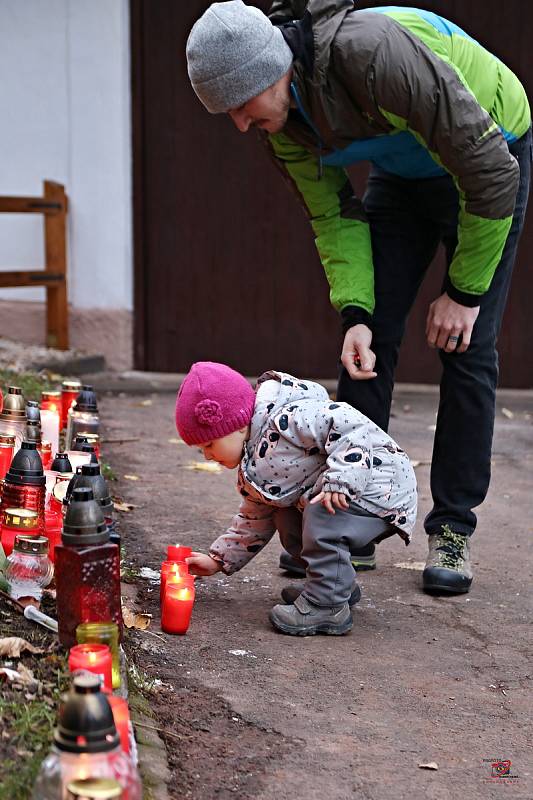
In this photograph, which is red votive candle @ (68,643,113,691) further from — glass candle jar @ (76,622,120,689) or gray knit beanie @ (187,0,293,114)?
gray knit beanie @ (187,0,293,114)

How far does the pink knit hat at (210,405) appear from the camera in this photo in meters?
2.60

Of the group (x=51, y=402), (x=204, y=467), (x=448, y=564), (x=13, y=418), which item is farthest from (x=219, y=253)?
(x=448, y=564)

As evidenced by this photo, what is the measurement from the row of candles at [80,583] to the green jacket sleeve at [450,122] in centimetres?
112

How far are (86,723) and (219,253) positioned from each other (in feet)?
18.5

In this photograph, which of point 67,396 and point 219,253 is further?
point 219,253

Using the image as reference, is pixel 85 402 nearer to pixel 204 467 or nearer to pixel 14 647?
pixel 204 467

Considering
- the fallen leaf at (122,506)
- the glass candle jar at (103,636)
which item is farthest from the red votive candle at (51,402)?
the glass candle jar at (103,636)

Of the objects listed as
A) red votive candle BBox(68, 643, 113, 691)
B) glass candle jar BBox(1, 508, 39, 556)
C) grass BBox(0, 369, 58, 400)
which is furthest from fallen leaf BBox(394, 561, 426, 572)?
grass BBox(0, 369, 58, 400)

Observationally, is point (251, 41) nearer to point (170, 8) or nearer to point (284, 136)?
point (284, 136)

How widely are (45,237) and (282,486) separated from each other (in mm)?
4733

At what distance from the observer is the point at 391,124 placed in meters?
2.72

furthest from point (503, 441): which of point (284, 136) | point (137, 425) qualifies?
point (284, 136)

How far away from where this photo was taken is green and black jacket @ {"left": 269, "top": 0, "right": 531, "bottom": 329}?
2.60 meters

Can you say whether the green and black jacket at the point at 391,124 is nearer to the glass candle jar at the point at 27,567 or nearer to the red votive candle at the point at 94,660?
the glass candle jar at the point at 27,567
